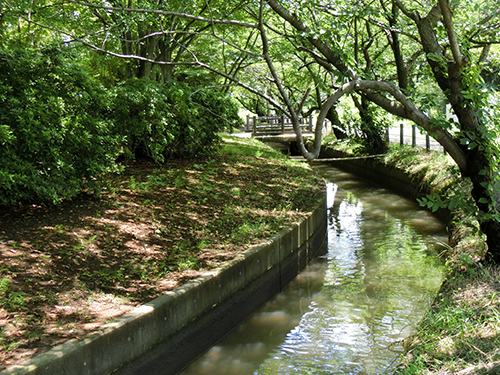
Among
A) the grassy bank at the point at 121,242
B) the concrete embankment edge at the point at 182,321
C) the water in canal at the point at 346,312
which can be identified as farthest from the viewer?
the water in canal at the point at 346,312

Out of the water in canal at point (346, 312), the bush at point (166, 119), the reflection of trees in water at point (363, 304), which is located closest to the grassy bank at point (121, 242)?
the bush at point (166, 119)

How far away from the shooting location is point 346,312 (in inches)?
245

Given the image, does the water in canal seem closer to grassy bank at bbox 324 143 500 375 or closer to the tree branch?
grassy bank at bbox 324 143 500 375

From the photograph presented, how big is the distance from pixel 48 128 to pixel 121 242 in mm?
1714

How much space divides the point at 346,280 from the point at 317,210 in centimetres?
198

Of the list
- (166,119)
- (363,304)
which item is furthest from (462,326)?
(166,119)

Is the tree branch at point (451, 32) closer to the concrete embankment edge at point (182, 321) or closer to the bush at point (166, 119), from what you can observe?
the concrete embankment edge at point (182, 321)

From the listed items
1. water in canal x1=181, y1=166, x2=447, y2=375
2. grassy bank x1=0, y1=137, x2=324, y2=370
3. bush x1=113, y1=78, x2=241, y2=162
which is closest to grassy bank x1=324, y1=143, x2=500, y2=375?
water in canal x1=181, y1=166, x2=447, y2=375

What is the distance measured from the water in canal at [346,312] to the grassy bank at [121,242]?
933 mm

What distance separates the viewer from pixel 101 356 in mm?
3943

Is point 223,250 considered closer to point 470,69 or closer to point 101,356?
point 101,356

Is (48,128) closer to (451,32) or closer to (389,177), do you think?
(451,32)

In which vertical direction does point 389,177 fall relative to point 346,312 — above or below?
above

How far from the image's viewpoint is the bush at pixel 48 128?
582 centimetres
